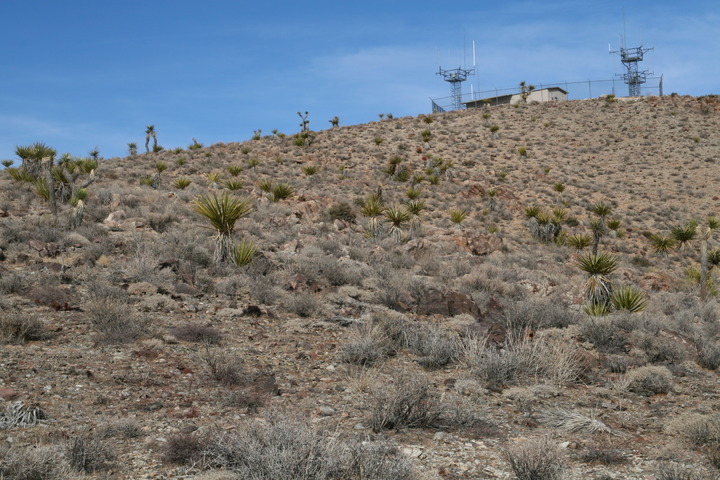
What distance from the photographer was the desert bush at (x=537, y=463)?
4.71 metres

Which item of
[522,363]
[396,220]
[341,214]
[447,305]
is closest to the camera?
[522,363]

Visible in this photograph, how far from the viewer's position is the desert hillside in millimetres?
5207

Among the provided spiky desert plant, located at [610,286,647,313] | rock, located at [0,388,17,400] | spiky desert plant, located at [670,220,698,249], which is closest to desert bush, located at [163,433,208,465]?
rock, located at [0,388,17,400]

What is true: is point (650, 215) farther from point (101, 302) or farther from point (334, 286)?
point (101, 302)

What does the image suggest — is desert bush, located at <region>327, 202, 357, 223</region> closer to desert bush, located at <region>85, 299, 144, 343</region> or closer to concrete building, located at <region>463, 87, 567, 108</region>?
desert bush, located at <region>85, 299, 144, 343</region>

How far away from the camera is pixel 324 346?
937cm

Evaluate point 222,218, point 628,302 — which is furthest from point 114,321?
point 628,302

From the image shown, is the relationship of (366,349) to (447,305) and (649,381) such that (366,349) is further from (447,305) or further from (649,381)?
(649,381)

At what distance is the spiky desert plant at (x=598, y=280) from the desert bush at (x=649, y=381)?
5.29m

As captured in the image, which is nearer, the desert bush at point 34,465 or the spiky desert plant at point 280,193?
the desert bush at point 34,465

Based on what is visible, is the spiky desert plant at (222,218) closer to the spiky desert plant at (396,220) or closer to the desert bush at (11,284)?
the desert bush at (11,284)

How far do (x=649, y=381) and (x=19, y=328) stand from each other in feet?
30.5

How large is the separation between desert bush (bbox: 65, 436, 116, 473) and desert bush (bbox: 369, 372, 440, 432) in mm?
2649

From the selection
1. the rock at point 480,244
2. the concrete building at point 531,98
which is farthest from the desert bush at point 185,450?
the concrete building at point 531,98
